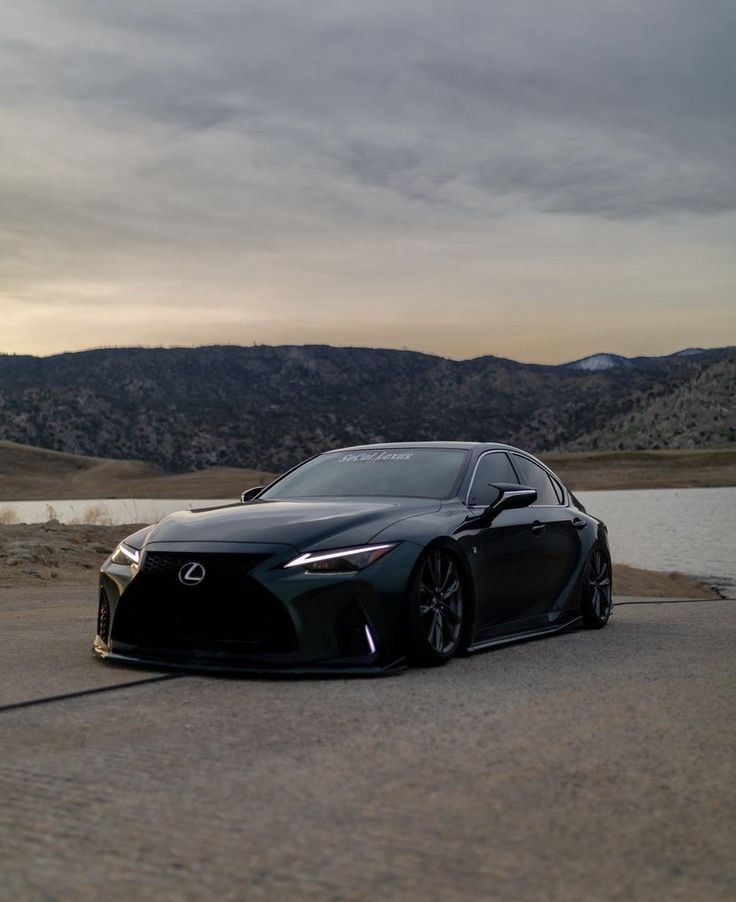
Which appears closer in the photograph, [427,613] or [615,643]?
[427,613]

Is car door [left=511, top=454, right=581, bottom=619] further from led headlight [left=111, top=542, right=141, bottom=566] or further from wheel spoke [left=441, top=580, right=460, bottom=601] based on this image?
led headlight [left=111, top=542, right=141, bottom=566]

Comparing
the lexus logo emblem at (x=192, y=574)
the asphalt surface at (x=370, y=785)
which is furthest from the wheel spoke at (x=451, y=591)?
the lexus logo emblem at (x=192, y=574)

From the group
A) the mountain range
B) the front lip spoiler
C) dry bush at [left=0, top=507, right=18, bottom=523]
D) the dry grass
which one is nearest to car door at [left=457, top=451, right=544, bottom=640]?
the front lip spoiler

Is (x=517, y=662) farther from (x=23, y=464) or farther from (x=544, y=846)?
(x=23, y=464)

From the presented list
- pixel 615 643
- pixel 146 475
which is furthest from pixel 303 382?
pixel 615 643

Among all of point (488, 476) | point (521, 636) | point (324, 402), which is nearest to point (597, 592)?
point (521, 636)

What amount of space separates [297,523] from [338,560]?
469 millimetres

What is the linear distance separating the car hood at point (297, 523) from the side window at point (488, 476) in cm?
54

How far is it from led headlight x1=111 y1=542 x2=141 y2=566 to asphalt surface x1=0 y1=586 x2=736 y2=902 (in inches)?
26.0

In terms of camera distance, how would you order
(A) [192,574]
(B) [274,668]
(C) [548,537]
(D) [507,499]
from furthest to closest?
(C) [548,537] → (D) [507,499] → (A) [192,574] → (B) [274,668]

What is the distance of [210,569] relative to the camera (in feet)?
23.4

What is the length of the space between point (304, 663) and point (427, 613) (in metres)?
0.99

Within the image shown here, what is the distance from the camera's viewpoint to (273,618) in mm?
6926

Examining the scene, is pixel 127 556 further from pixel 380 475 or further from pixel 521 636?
pixel 521 636
